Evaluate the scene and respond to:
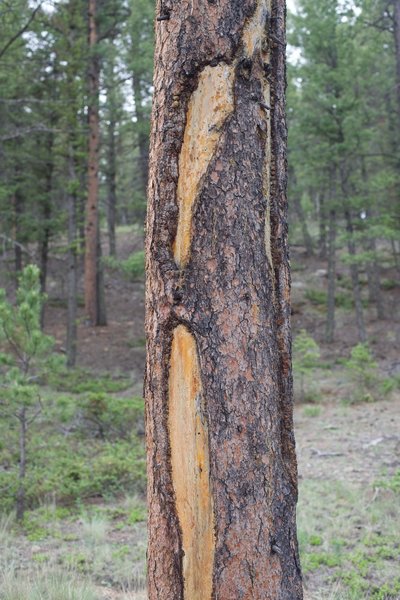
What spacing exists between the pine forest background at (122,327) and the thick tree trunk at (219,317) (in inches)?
89.7

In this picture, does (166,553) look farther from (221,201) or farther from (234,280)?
(221,201)

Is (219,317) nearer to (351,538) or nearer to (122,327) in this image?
(351,538)

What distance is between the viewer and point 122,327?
22.3 meters

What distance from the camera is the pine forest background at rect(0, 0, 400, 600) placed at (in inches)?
225

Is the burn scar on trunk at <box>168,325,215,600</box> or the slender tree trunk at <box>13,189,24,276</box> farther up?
the slender tree trunk at <box>13,189,24,276</box>

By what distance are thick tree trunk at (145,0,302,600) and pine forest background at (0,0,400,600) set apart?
89.7 inches

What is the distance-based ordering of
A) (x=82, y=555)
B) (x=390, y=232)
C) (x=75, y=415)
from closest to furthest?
(x=82, y=555) < (x=75, y=415) < (x=390, y=232)

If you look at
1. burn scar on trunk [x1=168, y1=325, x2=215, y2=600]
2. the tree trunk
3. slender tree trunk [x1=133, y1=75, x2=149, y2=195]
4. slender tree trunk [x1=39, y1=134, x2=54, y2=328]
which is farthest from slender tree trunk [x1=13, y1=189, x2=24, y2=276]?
burn scar on trunk [x1=168, y1=325, x2=215, y2=600]

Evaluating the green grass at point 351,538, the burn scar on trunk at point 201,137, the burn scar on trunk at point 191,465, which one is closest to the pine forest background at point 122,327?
the green grass at point 351,538

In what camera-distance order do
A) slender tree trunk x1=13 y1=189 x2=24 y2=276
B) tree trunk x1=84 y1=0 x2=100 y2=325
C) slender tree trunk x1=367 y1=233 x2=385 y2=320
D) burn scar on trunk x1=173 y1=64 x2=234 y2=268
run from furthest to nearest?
slender tree trunk x1=367 y1=233 x2=385 y2=320 < slender tree trunk x1=13 y1=189 x2=24 y2=276 < tree trunk x1=84 y1=0 x2=100 y2=325 < burn scar on trunk x1=173 y1=64 x2=234 y2=268

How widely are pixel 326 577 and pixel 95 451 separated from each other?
200 inches

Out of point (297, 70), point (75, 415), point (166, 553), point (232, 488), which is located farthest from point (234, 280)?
point (297, 70)

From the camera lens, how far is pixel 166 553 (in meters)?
2.42

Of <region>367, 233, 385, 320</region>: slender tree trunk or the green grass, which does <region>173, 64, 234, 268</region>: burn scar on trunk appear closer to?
the green grass
